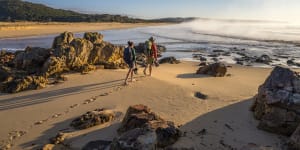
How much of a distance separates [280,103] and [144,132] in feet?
11.3

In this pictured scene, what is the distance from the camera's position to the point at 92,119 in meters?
8.04

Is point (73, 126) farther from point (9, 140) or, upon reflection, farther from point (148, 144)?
point (148, 144)

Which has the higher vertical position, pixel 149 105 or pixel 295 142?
pixel 295 142

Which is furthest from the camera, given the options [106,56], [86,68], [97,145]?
[106,56]

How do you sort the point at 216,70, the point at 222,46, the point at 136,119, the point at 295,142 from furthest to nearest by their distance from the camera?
the point at 222,46, the point at 216,70, the point at 136,119, the point at 295,142

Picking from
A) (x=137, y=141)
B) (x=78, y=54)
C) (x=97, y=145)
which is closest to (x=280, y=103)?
(x=137, y=141)

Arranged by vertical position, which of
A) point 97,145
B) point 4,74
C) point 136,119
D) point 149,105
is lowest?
point 97,145

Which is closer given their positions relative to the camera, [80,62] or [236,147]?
[236,147]

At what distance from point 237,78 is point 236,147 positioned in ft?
24.8

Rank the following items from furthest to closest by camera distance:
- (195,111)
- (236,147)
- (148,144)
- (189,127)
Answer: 1. (195,111)
2. (189,127)
3. (236,147)
4. (148,144)

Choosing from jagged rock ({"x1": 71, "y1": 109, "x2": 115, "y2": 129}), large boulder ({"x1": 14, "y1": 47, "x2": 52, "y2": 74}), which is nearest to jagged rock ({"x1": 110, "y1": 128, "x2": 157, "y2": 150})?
jagged rock ({"x1": 71, "y1": 109, "x2": 115, "y2": 129})

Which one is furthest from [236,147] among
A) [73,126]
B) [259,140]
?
[73,126]

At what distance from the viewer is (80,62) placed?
13.7 meters

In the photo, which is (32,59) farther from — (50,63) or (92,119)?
(92,119)
